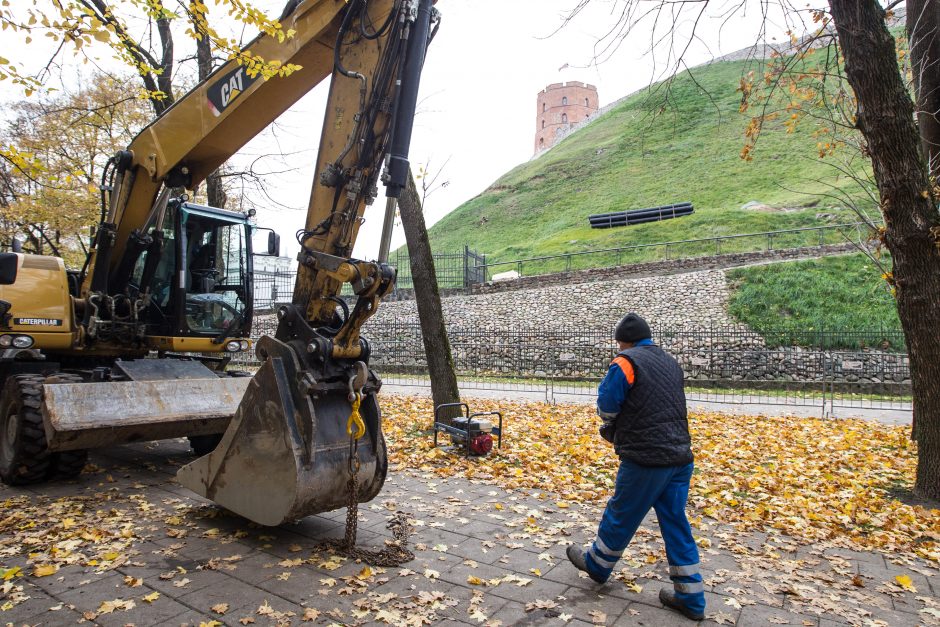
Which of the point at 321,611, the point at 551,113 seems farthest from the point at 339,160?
the point at 551,113

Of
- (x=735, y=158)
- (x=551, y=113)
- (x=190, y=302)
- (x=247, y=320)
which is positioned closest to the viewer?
(x=190, y=302)

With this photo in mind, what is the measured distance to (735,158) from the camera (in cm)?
5028

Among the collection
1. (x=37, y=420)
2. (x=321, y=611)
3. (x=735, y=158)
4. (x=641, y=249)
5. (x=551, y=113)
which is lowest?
(x=321, y=611)

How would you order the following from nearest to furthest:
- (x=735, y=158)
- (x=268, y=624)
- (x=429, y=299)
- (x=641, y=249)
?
(x=268, y=624) < (x=429, y=299) < (x=641, y=249) < (x=735, y=158)

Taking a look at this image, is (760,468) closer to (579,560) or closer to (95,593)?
(579,560)

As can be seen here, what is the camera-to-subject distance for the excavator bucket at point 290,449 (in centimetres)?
410

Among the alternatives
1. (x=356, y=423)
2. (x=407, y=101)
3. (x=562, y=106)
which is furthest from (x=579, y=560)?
(x=562, y=106)

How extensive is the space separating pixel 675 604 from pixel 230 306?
20.5ft

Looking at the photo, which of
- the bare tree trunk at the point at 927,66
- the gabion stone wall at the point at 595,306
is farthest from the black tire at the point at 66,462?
the gabion stone wall at the point at 595,306

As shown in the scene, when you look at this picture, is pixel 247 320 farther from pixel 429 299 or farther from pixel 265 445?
pixel 265 445

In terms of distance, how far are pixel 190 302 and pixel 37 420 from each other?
205 centimetres

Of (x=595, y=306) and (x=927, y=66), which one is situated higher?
(x=927, y=66)

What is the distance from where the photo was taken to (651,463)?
3.65m

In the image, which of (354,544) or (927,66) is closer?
(354,544)
